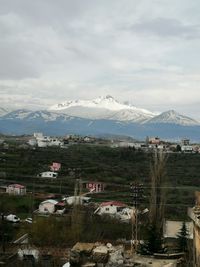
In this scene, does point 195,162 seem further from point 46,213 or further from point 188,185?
point 46,213

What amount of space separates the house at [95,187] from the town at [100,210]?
3.5 inches

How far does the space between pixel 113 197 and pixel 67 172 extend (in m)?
11.9

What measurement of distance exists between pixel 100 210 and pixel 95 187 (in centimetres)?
975

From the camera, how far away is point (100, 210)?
123 ft

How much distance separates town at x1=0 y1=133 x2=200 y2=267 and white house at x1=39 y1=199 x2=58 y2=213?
6 cm

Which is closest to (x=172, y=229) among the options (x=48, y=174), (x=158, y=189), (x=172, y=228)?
(x=172, y=228)

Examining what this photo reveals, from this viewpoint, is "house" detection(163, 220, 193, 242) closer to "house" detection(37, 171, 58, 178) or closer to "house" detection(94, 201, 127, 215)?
"house" detection(94, 201, 127, 215)

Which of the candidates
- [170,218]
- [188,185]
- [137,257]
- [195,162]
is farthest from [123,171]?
[137,257]

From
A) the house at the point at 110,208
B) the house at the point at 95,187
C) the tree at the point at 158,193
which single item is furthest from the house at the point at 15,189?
the tree at the point at 158,193

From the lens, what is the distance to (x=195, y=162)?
71.2m

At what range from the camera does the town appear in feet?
55.4

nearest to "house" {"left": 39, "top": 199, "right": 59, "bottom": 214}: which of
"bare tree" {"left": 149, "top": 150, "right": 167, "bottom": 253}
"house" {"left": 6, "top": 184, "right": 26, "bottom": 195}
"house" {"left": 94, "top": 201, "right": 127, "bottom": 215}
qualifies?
"house" {"left": 94, "top": 201, "right": 127, "bottom": 215}

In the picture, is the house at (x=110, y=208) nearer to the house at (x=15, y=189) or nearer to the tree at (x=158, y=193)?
the house at (x=15, y=189)

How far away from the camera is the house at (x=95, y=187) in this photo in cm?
4711
